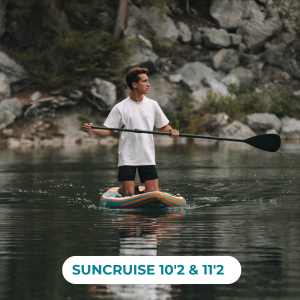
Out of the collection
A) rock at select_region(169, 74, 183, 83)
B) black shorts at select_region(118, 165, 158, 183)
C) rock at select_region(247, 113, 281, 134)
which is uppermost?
rock at select_region(169, 74, 183, 83)

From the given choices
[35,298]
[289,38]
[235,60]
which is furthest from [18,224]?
[289,38]

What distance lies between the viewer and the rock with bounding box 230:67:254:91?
37.2 metres

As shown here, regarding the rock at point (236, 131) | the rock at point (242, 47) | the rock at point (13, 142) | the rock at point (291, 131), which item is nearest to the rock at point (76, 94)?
the rock at point (13, 142)

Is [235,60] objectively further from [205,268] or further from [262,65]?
[205,268]

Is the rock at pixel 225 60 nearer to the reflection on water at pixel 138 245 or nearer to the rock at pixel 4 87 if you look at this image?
the rock at pixel 4 87

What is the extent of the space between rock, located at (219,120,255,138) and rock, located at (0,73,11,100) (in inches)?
479

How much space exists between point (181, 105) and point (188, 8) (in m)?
11.3

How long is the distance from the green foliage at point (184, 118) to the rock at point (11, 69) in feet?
29.0

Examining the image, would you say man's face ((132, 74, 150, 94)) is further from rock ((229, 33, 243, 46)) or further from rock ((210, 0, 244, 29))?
rock ((210, 0, 244, 29))

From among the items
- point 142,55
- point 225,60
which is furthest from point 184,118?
point 225,60

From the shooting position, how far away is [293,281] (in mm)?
4176

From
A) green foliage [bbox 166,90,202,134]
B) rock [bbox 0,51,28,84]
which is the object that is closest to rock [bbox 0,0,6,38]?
rock [bbox 0,51,28,84]

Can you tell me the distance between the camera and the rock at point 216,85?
34.5 meters

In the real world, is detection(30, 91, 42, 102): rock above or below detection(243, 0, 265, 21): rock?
below
